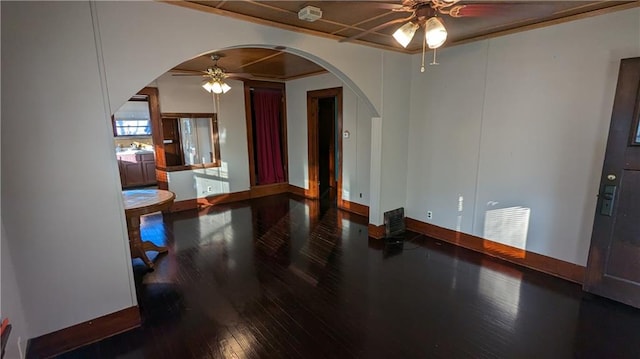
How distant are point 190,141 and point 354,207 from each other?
141 inches

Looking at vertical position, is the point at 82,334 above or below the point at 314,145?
below

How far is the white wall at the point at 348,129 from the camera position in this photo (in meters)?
5.34

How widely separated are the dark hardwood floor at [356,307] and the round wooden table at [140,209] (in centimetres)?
18

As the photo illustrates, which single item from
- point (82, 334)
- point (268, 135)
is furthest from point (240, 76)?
point (82, 334)

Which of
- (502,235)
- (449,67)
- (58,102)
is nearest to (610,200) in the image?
(502,235)

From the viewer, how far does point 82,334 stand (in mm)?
2309

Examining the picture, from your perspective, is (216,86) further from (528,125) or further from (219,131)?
(528,125)

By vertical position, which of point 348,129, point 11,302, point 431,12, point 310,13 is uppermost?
point 310,13

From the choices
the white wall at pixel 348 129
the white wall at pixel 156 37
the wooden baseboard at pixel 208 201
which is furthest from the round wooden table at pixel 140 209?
the white wall at pixel 348 129

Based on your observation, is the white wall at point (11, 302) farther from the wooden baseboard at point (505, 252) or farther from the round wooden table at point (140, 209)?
the wooden baseboard at point (505, 252)

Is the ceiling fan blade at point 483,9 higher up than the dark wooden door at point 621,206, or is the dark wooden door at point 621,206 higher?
the ceiling fan blade at point 483,9

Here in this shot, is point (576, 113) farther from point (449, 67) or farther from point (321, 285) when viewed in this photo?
point (321, 285)

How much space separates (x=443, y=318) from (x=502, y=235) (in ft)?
5.50

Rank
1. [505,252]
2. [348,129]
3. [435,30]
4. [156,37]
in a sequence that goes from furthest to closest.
Answer: [348,129], [505,252], [156,37], [435,30]
